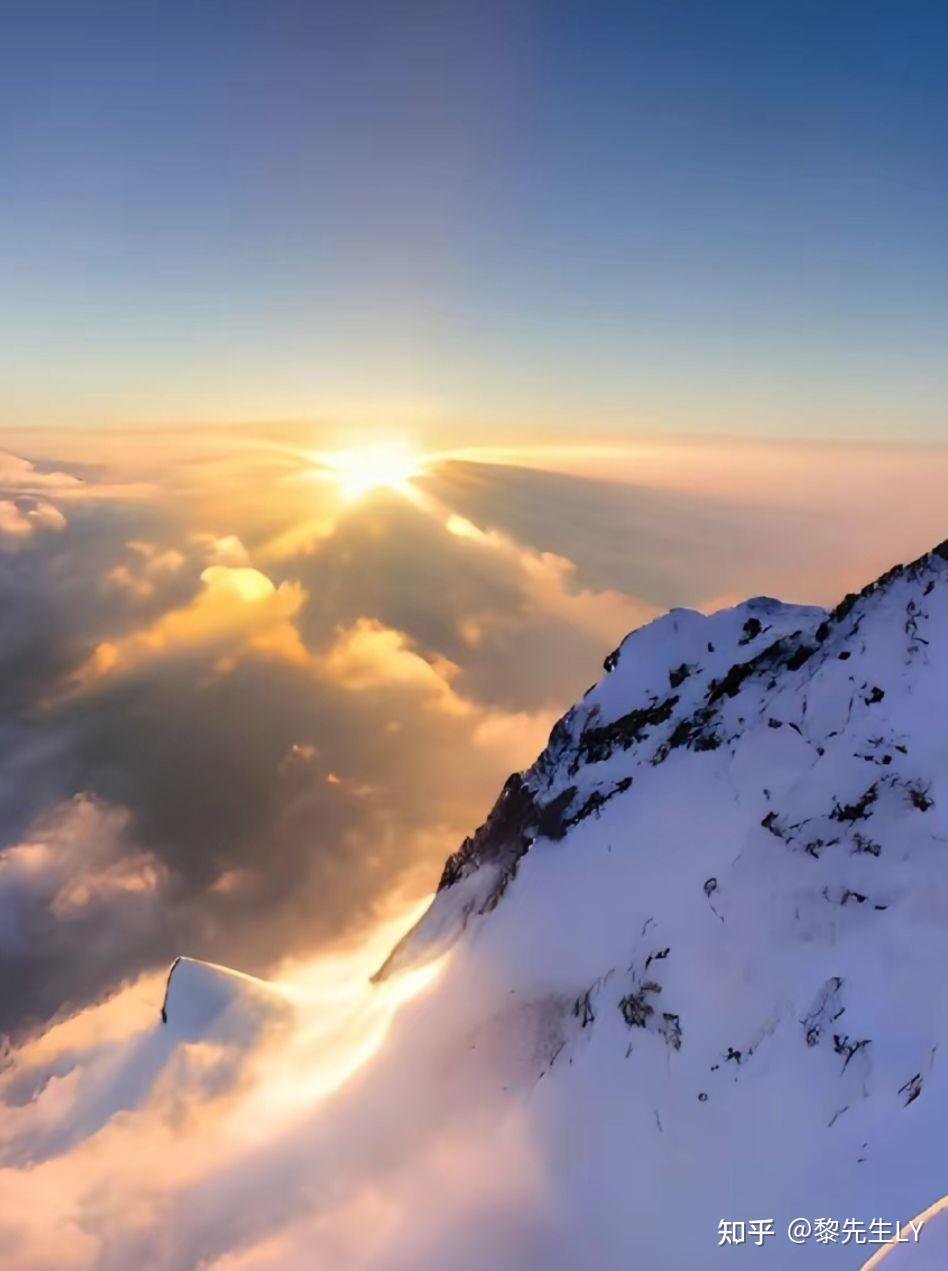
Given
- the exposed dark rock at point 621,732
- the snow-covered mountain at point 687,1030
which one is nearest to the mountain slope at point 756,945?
the snow-covered mountain at point 687,1030

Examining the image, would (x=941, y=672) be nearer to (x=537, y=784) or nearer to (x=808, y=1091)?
(x=808, y=1091)

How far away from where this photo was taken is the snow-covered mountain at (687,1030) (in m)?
31.2

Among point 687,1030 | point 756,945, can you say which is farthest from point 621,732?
point 687,1030

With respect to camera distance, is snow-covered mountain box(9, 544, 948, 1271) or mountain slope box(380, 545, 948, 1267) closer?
mountain slope box(380, 545, 948, 1267)

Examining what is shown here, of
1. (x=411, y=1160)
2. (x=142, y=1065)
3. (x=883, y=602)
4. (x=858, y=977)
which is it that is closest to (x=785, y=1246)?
(x=858, y=977)

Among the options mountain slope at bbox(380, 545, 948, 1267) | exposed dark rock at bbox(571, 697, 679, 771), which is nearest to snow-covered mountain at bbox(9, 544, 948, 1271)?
mountain slope at bbox(380, 545, 948, 1267)

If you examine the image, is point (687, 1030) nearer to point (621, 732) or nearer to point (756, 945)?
point (756, 945)

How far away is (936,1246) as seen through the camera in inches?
359

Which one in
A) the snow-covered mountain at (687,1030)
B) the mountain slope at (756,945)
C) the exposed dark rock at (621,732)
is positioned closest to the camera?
the mountain slope at (756,945)

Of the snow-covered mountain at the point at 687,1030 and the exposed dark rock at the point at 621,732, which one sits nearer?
the snow-covered mountain at the point at 687,1030

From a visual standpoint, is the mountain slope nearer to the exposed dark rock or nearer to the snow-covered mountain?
the snow-covered mountain

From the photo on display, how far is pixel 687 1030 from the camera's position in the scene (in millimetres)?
39562

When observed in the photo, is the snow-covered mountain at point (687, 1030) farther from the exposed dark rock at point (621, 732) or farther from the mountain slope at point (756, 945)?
the exposed dark rock at point (621, 732)

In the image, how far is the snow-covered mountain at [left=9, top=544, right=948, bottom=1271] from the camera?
1229 inches
